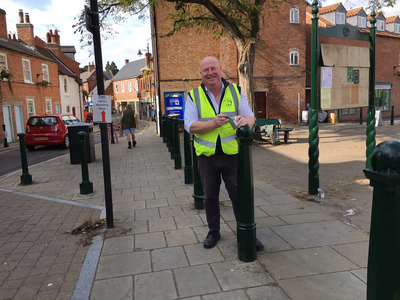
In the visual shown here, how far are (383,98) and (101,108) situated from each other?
2940 centimetres

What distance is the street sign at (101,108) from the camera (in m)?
3.90

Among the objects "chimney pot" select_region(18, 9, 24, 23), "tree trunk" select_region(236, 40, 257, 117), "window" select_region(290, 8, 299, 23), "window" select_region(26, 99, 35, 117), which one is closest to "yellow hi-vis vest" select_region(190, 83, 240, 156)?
"tree trunk" select_region(236, 40, 257, 117)

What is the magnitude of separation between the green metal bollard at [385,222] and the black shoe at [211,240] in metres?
1.85

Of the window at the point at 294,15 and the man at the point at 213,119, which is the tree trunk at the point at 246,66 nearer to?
the man at the point at 213,119

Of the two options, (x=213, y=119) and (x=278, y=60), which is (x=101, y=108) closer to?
(x=213, y=119)

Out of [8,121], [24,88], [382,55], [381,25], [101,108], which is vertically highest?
[381,25]

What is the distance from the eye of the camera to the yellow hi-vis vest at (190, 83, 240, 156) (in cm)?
309

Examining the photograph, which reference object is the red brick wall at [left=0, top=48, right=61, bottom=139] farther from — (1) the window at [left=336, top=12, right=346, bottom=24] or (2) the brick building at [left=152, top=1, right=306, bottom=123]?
(1) the window at [left=336, top=12, right=346, bottom=24]

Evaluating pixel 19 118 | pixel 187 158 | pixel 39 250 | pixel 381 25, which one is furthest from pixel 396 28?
pixel 39 250

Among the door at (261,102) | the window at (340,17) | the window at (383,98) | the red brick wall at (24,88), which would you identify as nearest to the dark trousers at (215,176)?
the red brick wall at (24,88)

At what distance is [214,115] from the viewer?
3086 millimetres

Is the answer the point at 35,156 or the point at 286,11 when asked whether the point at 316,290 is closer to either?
the point at 35,156

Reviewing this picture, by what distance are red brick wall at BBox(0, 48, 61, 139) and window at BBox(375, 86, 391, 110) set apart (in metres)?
26.8

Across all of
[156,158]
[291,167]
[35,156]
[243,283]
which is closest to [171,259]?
[243,283]
